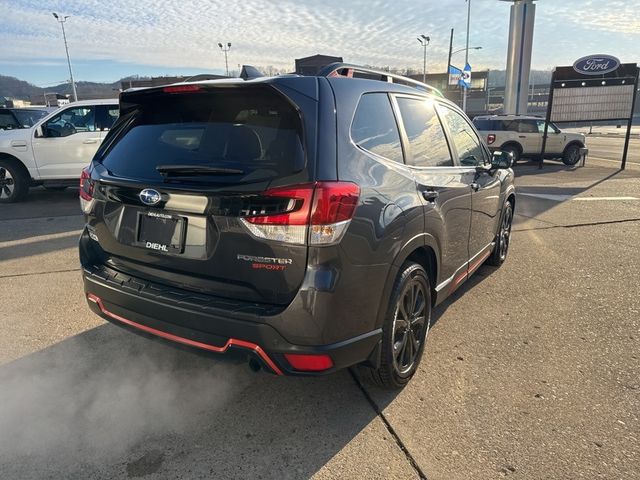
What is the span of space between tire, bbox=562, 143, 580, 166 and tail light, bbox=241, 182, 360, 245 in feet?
58.1

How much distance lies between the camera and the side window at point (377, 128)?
248cm

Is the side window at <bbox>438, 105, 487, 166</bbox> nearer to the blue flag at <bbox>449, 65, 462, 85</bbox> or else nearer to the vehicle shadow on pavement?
the vehicle shadow on pavement

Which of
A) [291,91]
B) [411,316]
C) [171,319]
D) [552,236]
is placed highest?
[291,91]

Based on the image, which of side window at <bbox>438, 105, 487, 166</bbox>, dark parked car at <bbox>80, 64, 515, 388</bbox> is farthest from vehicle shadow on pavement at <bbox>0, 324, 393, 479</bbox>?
side window at <bbox>438, 105, 487, 166</bbox>

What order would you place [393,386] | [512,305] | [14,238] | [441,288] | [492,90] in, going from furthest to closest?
[492,90] → [14,238] → [512,305] → [441,288] → [393,386]

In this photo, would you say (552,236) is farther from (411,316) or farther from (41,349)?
(41,349)

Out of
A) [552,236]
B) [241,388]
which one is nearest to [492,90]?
[552,236]

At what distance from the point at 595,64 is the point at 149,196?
16.7 m

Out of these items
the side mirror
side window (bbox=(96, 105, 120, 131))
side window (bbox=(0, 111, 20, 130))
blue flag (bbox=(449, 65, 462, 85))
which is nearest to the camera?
the side mirror

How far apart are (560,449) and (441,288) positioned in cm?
122

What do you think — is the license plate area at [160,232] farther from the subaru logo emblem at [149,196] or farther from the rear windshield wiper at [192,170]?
the rear windshield wiper at [192,170]

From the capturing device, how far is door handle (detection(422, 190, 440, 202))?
9.42ft

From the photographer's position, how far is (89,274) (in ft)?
9.26

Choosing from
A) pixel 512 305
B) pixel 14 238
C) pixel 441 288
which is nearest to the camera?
pixel 441 288
